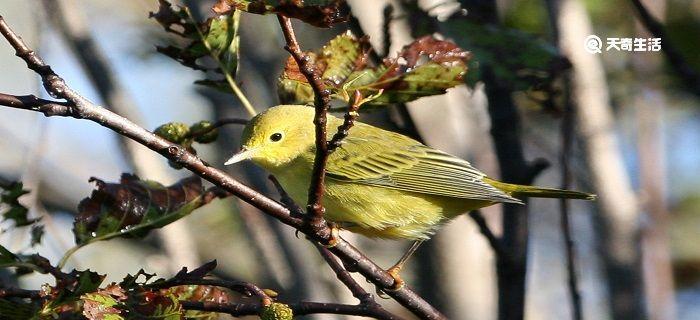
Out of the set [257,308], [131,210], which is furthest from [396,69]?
[131,210]

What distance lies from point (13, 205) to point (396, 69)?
119 cm

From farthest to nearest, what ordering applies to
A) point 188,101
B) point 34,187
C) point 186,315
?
point 188,101 < point 34,187 < point 186,315

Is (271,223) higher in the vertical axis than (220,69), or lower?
higher

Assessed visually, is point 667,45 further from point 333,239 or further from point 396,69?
point 333,239

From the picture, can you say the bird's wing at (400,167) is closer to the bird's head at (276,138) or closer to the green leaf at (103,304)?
the bird's head at (276,138)

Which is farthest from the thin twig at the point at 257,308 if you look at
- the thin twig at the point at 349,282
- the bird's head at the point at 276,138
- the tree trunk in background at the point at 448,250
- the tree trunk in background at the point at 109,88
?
the tree trunk in background at the point at 448,250

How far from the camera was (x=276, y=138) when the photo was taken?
359 cm

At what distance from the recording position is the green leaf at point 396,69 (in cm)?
228

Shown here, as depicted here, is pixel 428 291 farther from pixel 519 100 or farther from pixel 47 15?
pixel 47 15

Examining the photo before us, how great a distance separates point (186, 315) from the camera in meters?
2.42

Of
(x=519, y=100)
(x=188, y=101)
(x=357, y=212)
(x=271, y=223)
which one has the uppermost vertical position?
(x=188, y=101)

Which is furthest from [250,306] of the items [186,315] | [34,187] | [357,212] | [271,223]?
[271,223]

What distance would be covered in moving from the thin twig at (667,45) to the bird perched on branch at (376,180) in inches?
21.0

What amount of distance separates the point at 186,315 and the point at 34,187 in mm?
1751
